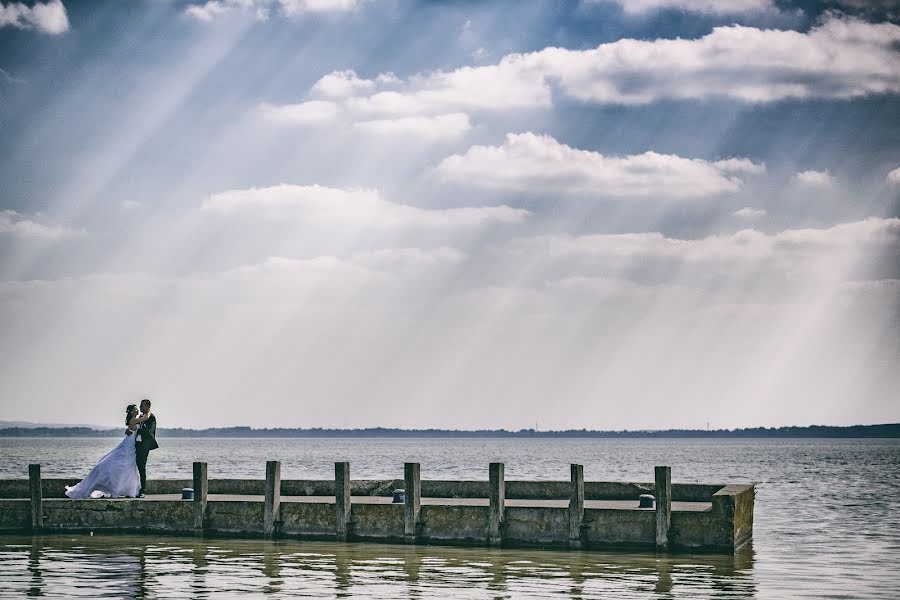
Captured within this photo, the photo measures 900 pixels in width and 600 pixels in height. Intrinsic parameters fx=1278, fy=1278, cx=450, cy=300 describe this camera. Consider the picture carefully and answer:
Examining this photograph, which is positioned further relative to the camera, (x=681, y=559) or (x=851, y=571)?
(x=851, y=571)

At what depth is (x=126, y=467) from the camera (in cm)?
2927

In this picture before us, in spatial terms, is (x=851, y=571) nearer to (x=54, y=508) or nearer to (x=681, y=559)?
(x=681, y=559)

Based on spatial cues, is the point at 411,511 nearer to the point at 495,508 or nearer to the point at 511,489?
the point at 495,508

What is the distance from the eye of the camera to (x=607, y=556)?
25.5 m

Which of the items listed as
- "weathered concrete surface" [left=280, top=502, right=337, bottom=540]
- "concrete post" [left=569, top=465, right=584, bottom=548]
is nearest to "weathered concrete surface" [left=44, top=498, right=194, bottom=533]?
"weathered concrete surface" [left=280, top=502, right=337, bottom=540]

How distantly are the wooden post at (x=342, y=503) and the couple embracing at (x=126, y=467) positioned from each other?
452 centimetres

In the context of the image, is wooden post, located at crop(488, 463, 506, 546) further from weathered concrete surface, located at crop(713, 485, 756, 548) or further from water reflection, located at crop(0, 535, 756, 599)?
weathered concrete surface, located at crop(713, 485, 756, 548)

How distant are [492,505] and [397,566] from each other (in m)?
2.92

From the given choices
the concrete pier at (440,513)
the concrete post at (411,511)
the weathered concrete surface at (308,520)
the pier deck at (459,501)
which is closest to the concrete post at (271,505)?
the concrete pier at (440,513)

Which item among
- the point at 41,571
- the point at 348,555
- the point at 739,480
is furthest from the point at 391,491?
the point at 739,480

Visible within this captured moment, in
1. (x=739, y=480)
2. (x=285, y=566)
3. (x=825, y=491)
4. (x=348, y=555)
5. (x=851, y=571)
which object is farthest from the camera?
(x=739, y=480)

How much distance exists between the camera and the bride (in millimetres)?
29234

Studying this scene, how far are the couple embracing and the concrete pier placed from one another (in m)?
0.31

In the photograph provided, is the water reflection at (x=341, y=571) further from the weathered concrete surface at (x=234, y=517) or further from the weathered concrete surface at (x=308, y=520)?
the weathered concrete surface at (x=234, y=517)
